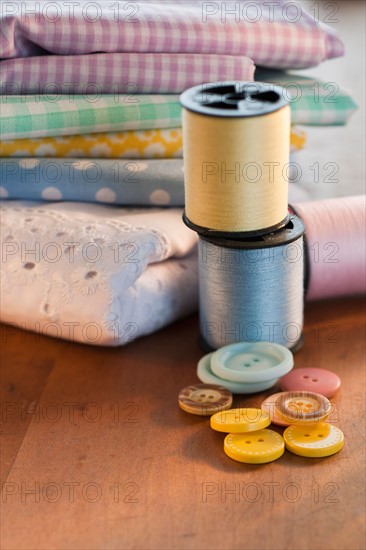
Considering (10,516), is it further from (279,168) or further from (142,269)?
(279,168)

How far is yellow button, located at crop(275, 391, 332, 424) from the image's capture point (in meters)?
1.01

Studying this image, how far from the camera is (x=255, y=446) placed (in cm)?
100

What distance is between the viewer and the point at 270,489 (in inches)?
37.1

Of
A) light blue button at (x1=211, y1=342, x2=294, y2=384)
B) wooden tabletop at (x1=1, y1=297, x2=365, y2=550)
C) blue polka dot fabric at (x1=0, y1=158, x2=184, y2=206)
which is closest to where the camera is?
wooden tabletop at (x1=1, y1=297, x2=365, y2=550)

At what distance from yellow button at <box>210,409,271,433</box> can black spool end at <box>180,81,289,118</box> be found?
1.10 ft

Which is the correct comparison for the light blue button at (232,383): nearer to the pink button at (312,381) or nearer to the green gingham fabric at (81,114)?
the pink button at (312,381)

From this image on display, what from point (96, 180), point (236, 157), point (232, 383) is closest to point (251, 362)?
point (232, 383)

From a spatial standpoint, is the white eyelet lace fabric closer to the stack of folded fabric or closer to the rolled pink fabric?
the stack of folded fabric

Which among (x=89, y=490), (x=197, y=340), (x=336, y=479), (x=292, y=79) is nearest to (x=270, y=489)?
(x=336, y=479)

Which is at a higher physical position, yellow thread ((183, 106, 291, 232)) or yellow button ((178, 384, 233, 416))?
yellow thread ((183, 106, 291, 232))

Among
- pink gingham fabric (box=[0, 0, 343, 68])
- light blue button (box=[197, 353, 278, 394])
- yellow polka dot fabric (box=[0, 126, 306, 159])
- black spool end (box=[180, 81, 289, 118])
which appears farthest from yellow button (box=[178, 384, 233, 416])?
pink gingham fabric (box=[0, 0, 343, 68])

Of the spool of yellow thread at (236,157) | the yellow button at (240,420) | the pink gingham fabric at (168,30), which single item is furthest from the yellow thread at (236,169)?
the pink gingham fabric at (168,30)

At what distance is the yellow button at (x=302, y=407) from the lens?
101cm

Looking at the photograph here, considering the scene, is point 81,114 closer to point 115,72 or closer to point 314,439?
point 115,72
